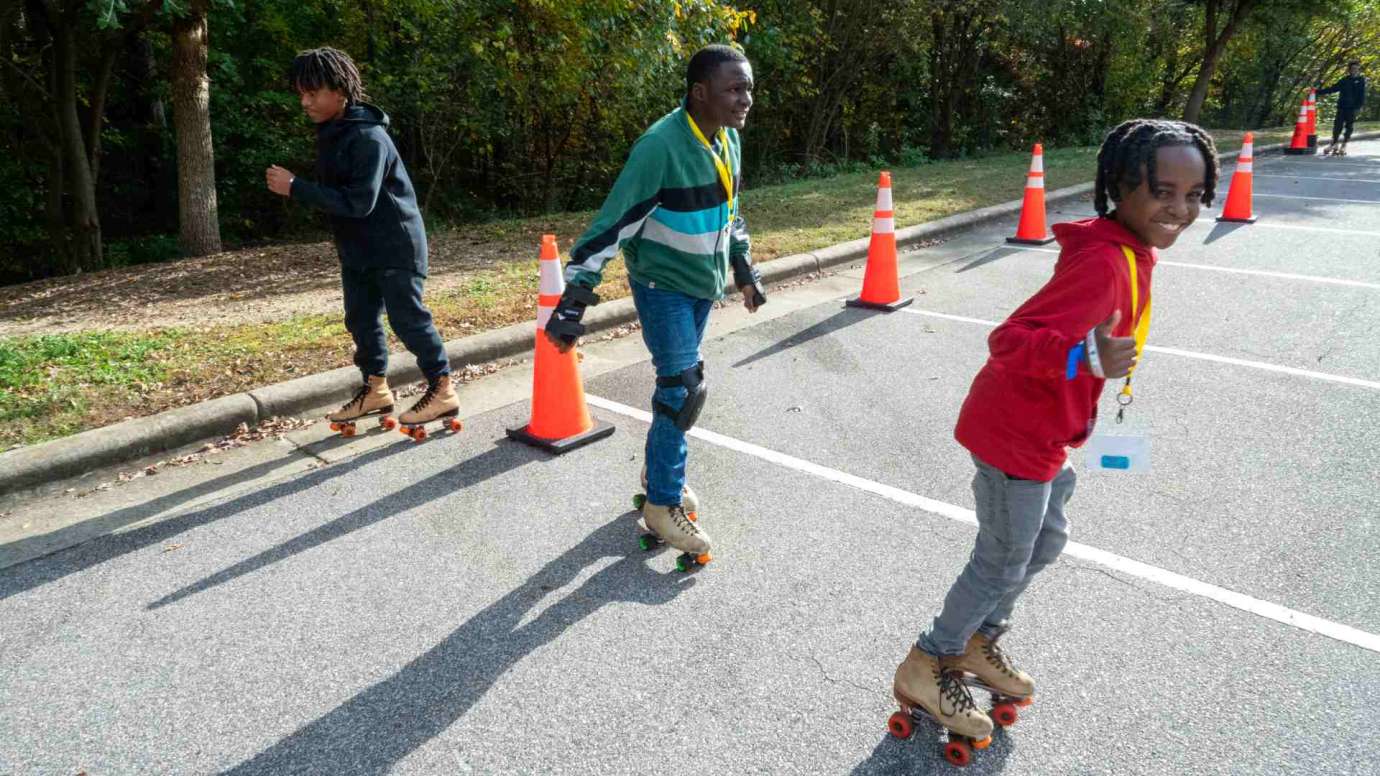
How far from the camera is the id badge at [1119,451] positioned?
2.29m

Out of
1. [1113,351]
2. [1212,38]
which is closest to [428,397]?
[1113,351]

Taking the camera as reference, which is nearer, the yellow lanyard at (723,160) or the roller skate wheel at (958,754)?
the roller skate wheel at (958,754)

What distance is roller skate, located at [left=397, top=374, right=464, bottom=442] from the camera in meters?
4.70

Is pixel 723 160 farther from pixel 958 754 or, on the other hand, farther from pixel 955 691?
pixel 958 754

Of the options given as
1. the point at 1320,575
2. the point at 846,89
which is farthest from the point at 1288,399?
the point at 846,89

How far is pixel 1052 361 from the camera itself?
208 cm

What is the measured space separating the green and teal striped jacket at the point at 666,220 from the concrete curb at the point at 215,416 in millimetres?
2486

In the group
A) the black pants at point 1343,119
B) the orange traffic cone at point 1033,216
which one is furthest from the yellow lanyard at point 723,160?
the black pants at point 1343,119

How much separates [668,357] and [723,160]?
763 mm

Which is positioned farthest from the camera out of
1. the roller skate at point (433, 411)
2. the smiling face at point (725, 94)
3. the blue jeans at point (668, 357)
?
the roller skate at point (433, 411)

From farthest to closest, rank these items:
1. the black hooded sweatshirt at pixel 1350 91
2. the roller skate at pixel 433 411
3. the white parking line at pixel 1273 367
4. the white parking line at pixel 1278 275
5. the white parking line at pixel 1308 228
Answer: the black hooded sweatshirt at pixel 1350 91
the white parking line at pixel 1308 228
the white parking line at pixel 1278 275
the white parking line at pixel 1273 367
the roller skate at pixel 433 411

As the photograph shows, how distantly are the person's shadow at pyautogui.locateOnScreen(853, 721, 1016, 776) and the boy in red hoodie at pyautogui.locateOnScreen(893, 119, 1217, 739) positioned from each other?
0.09m

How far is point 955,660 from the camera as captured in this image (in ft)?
8.36

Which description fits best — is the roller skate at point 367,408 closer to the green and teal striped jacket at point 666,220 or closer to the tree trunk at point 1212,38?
the green and teal striped jacket at point 666,220
